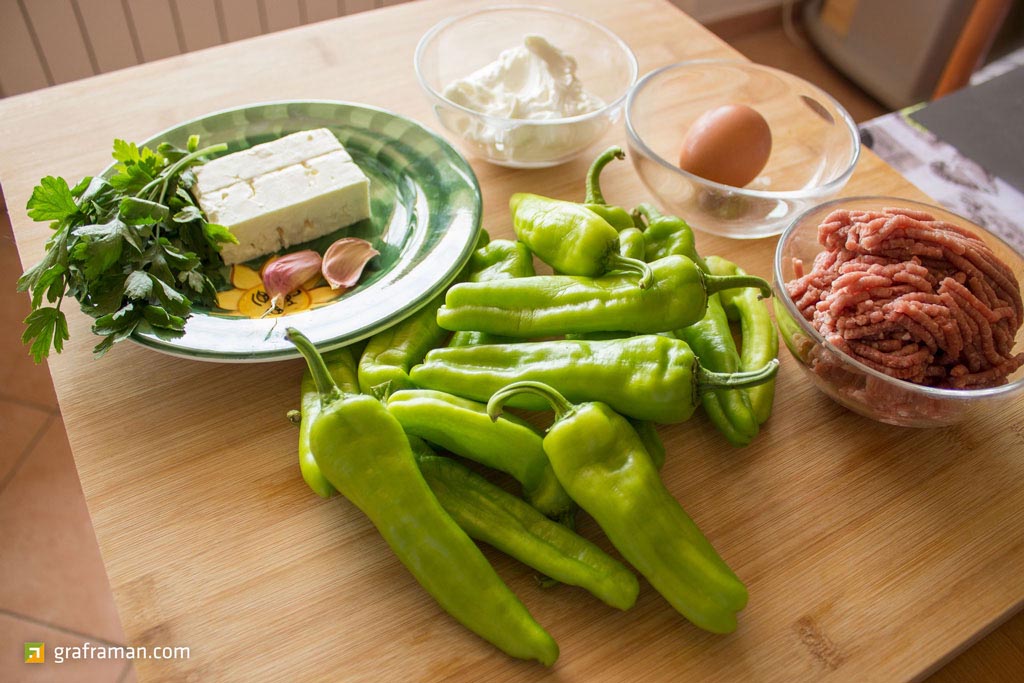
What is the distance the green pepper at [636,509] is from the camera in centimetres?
82

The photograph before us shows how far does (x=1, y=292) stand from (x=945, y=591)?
99.8 inches

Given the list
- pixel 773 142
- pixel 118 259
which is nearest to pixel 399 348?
pixel 118 259

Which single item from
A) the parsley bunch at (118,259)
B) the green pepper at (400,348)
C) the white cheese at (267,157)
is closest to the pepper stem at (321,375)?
the green pepper at (400,348)

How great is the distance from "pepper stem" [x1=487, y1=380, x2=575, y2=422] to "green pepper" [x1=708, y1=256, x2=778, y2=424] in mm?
291

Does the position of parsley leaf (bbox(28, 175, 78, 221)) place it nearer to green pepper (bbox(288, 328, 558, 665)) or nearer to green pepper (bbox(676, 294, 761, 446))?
green pepper (bbox(288, 328, 558, 665))

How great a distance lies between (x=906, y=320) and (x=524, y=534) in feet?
1.68

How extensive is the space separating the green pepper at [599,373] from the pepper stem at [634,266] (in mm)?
72

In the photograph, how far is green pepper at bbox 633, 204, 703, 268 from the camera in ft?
3.74

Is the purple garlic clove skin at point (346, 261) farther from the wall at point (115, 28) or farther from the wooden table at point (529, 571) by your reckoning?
the wall at point (115, 28)

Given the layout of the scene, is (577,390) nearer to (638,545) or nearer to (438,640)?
(638,545)

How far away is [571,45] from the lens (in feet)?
5.23

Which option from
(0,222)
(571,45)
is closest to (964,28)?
(571,45)

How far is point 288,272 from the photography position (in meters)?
1.17

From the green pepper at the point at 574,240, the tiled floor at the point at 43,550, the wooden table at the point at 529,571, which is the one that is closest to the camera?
the wooden table at the point at 529,571
